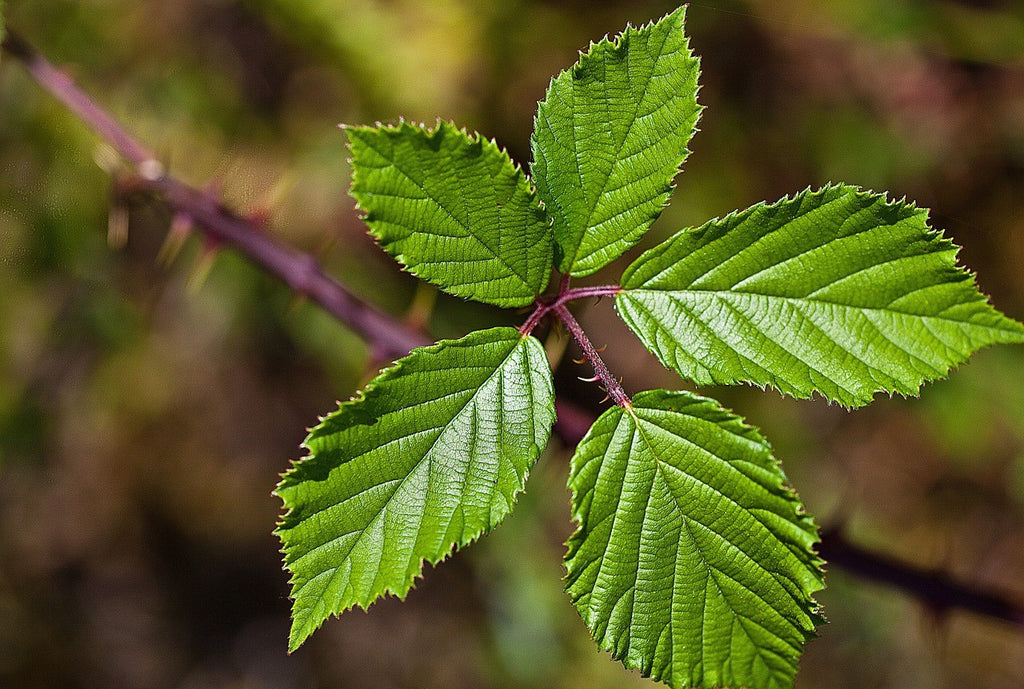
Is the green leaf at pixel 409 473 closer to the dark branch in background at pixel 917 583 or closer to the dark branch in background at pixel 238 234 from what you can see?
the dark branch in background at pixel 238 234

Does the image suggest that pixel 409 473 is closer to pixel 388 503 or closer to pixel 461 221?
pixel 388 503

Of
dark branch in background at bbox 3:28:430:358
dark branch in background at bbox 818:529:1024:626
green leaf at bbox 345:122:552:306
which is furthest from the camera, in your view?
dark branch in background at bbox 3:28:430:358

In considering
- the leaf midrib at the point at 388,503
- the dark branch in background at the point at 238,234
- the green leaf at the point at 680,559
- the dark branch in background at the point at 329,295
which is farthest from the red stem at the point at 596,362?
the dark branch in background at the point at 238,234

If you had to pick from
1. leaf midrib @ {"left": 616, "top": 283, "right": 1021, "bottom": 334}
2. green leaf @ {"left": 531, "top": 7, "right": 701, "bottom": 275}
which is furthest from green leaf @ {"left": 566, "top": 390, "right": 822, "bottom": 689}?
green leaf @ {"left": 531, "top": 7, "right": 701, "bottom": 275}

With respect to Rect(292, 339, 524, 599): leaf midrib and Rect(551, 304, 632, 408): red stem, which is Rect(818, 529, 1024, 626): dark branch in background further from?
Rect(292, 339, 524, 599): leaf midrib

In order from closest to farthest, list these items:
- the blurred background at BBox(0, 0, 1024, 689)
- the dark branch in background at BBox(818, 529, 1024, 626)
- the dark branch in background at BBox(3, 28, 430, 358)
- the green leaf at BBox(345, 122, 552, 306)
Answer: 1. the green leaf at BBox(345, 122, 552, 306)
2. the dark branch in background at BBox(818, 529, 1024, 626)
3. the dark branch in background at BBox(3, 28, 430, 358)
4. the blurred background at BBox(0, 0, 1024, 689)

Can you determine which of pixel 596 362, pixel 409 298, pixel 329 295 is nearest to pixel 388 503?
pixel 596 362
